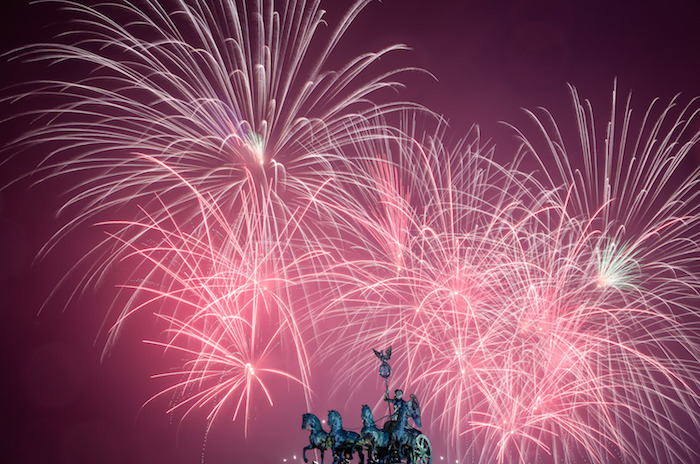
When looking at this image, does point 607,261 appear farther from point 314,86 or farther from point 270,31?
point 270,31

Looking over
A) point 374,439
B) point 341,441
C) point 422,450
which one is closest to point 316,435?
point 341,441

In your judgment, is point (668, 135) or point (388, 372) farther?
point (668, 135)

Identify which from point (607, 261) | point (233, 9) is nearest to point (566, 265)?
point (607, 261)

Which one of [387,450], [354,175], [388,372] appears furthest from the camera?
[354,175]

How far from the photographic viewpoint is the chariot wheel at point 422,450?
15.9 meters

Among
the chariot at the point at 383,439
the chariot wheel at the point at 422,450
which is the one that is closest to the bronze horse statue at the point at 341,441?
the chariot at the point at 383,439

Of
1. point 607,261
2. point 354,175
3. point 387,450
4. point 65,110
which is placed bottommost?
point 387,450

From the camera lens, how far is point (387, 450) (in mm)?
15609

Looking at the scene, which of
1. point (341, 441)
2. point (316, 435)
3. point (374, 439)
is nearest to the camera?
point (374, 439)

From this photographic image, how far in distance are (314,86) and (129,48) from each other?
6.02 metres

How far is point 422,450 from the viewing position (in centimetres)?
1593

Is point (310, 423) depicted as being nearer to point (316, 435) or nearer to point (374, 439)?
point (316, 435)

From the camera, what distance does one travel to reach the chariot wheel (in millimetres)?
15852

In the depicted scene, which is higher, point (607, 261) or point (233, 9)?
point (233, 9)
